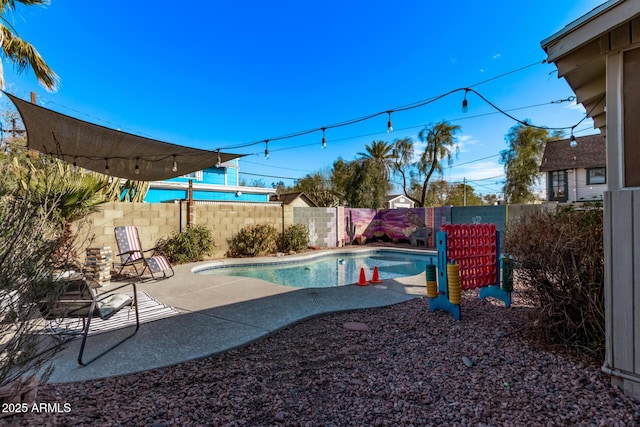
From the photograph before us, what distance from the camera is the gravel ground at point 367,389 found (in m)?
1.88

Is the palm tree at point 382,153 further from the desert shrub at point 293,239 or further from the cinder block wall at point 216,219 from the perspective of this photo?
the desert shrub at point 293,239

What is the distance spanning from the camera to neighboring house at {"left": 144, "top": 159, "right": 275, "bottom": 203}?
18.2 metres

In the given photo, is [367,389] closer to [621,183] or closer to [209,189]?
[621,183]

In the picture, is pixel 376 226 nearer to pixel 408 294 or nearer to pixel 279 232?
pixel 279 232

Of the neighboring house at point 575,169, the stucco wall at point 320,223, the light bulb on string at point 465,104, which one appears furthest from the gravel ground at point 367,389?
the neighboring house at point 575,169

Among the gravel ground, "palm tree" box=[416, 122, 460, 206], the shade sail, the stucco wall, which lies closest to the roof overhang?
the gravel ground

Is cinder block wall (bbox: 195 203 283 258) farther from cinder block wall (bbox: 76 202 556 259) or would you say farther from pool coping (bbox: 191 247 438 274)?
pool coping (bbox: 191 247 438 274)

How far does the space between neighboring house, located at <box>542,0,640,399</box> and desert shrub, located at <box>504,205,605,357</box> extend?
0.39 metres

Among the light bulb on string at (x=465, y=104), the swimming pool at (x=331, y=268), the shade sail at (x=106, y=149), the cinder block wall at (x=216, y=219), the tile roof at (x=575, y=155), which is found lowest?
the swimming pool at (x=331, y=268)

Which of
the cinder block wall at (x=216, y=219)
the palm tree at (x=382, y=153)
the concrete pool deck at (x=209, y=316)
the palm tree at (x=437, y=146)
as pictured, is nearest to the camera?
the concrete pool deck at (x=209, y=316)

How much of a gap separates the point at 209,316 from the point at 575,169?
2241 cm

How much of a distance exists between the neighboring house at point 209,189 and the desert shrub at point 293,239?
5.89 metres

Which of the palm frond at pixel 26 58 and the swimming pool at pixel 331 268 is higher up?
the palm frond at pixel 26 58

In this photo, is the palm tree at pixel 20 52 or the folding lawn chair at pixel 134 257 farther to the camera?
the palm tree at pixel 20 52
